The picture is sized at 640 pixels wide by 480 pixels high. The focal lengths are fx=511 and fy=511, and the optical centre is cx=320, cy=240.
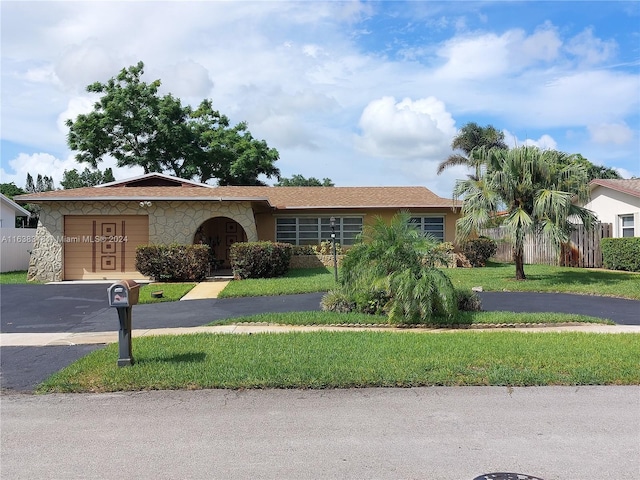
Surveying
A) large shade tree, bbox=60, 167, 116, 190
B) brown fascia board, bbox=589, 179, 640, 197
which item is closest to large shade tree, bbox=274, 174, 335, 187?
large shade tree, bbox=60, 167, 116, 190

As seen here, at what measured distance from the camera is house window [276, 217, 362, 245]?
24.0 m

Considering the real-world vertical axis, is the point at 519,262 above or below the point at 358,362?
above

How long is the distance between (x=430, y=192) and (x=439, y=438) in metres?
22.2

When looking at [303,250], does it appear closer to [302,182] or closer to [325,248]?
[325,248]

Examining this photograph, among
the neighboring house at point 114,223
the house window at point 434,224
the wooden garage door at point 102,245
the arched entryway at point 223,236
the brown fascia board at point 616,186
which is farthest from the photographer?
the arched entryway at point 223,236

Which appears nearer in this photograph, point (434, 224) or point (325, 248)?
point (325, 248)

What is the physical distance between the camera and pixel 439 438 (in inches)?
187

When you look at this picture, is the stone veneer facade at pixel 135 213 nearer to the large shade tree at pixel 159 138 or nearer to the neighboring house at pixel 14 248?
the neighboring house at pixel 14 248

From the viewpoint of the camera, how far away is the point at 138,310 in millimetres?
12812

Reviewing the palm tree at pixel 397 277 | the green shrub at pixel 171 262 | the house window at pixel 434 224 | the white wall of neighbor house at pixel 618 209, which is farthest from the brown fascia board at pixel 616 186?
the green shrub at pixel 171 262

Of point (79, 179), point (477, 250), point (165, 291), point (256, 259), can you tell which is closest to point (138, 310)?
point (165, 291)

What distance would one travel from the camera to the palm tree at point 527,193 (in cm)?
1582

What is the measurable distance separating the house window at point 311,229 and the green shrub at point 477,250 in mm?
4946

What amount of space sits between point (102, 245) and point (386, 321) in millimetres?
13544
